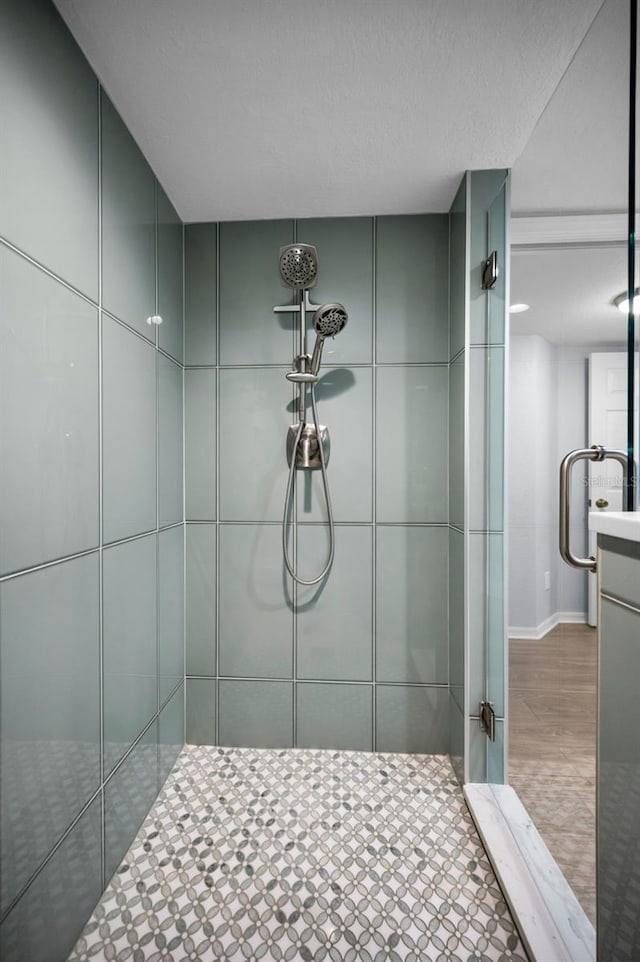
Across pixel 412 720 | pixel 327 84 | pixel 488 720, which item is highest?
pixel 327 84

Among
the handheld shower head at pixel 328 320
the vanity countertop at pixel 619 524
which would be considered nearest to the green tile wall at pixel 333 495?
the handheld shower head at pixel 328 320

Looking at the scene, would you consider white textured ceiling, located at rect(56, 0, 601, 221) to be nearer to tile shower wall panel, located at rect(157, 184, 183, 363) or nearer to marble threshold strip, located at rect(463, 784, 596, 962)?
tile shower wall panel, located at rect(157, 184, 183, 363)

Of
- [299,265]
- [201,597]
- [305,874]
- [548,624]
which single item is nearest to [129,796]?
[305,874]

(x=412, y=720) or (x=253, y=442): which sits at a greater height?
(x=253, y=442)

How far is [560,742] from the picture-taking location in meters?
1.21

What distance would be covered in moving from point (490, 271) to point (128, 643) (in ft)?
5.20

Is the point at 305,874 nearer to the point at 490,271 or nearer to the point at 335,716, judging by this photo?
the point at 335,716

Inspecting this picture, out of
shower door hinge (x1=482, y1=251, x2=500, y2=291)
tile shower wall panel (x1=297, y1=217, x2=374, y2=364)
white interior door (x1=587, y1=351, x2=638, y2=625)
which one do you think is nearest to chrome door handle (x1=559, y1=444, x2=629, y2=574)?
white interior door (x1=587, y1=351, x2=638, y2=625)

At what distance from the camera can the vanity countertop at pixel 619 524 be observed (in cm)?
79

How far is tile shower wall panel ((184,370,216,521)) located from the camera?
1941 millimetres

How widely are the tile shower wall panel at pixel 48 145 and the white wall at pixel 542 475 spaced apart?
117cm

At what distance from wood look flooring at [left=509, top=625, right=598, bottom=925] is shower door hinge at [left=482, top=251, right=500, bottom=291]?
1.06m

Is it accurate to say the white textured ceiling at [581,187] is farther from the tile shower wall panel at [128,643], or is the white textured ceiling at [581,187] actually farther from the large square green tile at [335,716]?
the large square green tile at [335,716]

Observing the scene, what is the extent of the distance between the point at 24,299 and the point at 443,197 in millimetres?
1462
